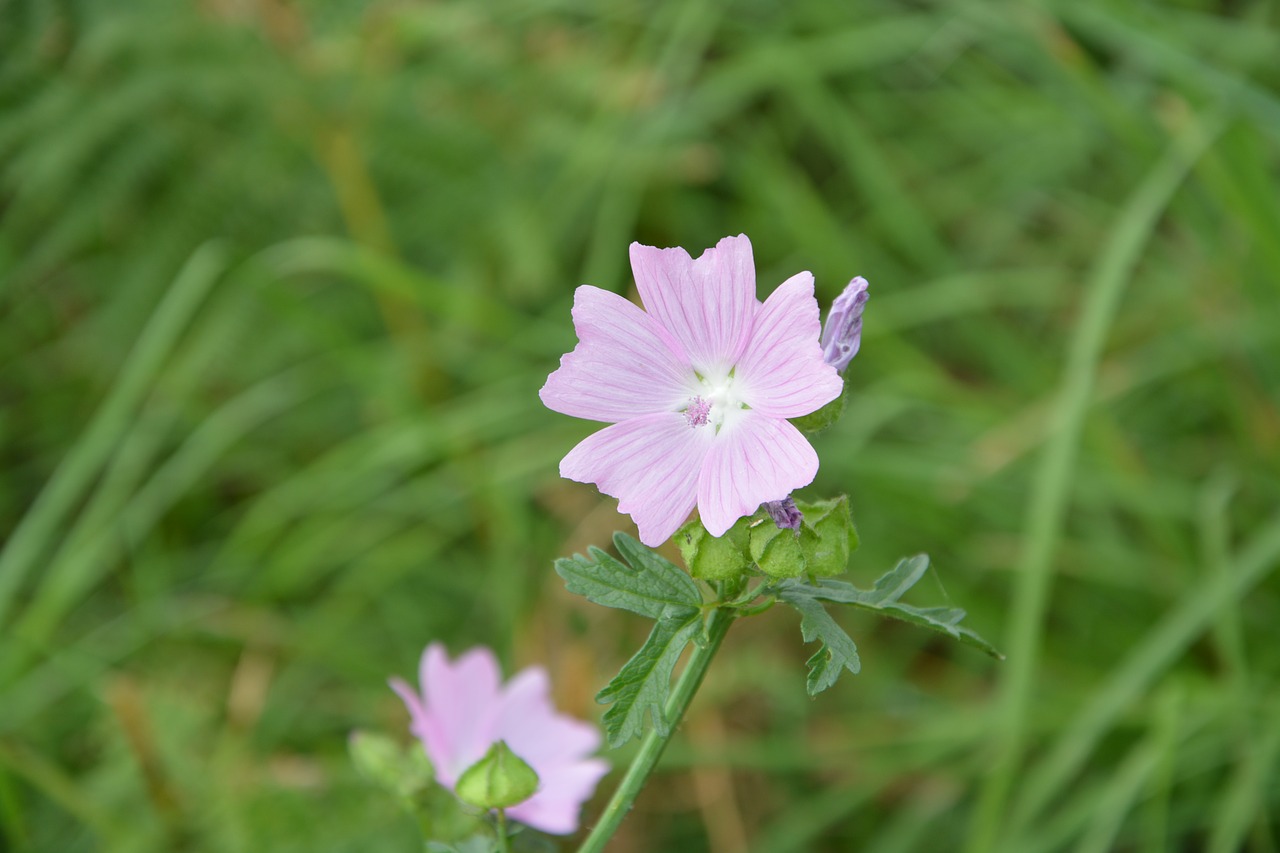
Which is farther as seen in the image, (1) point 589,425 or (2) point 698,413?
(1) point 589,425

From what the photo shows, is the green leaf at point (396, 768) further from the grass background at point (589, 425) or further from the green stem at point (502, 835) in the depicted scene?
the grass background at point (589, 425)

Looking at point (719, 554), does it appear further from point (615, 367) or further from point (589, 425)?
point (589, 425)

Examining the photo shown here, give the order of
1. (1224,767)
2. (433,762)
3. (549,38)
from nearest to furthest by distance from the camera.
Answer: (433,762)
(1224,767)
(549,38)

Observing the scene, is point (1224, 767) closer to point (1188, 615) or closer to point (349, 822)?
point (1188, 615)

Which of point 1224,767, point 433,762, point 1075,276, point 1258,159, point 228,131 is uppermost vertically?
point 228,131

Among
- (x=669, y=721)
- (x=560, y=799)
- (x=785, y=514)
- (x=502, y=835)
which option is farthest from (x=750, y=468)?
(x=560, y=799)

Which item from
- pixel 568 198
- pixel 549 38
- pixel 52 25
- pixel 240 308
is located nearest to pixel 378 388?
pixel 240 308
